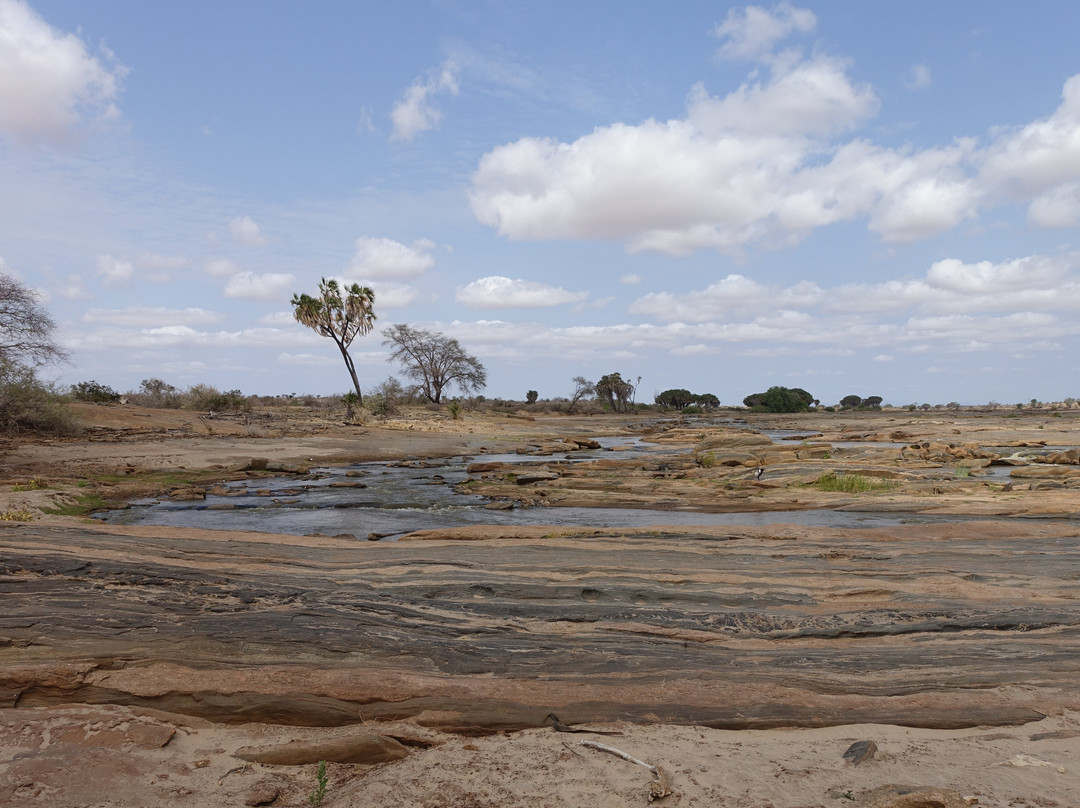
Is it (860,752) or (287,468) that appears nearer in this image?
(860,752)

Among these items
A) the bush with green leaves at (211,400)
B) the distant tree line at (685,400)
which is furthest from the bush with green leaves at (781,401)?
the bush with green leaves at (211,400)

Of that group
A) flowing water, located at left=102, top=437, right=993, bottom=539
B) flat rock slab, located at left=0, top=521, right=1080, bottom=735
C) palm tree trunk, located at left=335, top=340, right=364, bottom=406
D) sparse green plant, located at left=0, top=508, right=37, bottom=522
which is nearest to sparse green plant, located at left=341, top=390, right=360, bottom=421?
palm tree trunk, located at left=335, top=340, right=364, bottom=406

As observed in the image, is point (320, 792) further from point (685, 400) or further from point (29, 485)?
point (685, 400)

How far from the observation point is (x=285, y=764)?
454cm

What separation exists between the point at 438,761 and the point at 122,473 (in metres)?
20.8

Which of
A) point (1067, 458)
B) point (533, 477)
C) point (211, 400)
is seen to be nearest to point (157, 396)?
point (211, 400)

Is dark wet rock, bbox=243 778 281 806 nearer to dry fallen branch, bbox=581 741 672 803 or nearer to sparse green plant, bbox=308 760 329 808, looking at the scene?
sparse green plant, bbox=308 760 329 808

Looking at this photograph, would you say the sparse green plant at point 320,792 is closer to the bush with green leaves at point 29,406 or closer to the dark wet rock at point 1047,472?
the dark wet rock at point 1047,472

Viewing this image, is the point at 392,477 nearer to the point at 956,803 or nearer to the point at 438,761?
the point at 438,761

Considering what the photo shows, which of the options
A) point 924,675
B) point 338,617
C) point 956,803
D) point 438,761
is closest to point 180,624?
point 338,617

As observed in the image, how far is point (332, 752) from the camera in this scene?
4.60m

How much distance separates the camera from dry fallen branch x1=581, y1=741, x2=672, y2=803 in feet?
13.3

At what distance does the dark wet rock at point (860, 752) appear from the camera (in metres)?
4.46

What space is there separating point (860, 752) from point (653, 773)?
1457 millimetres
